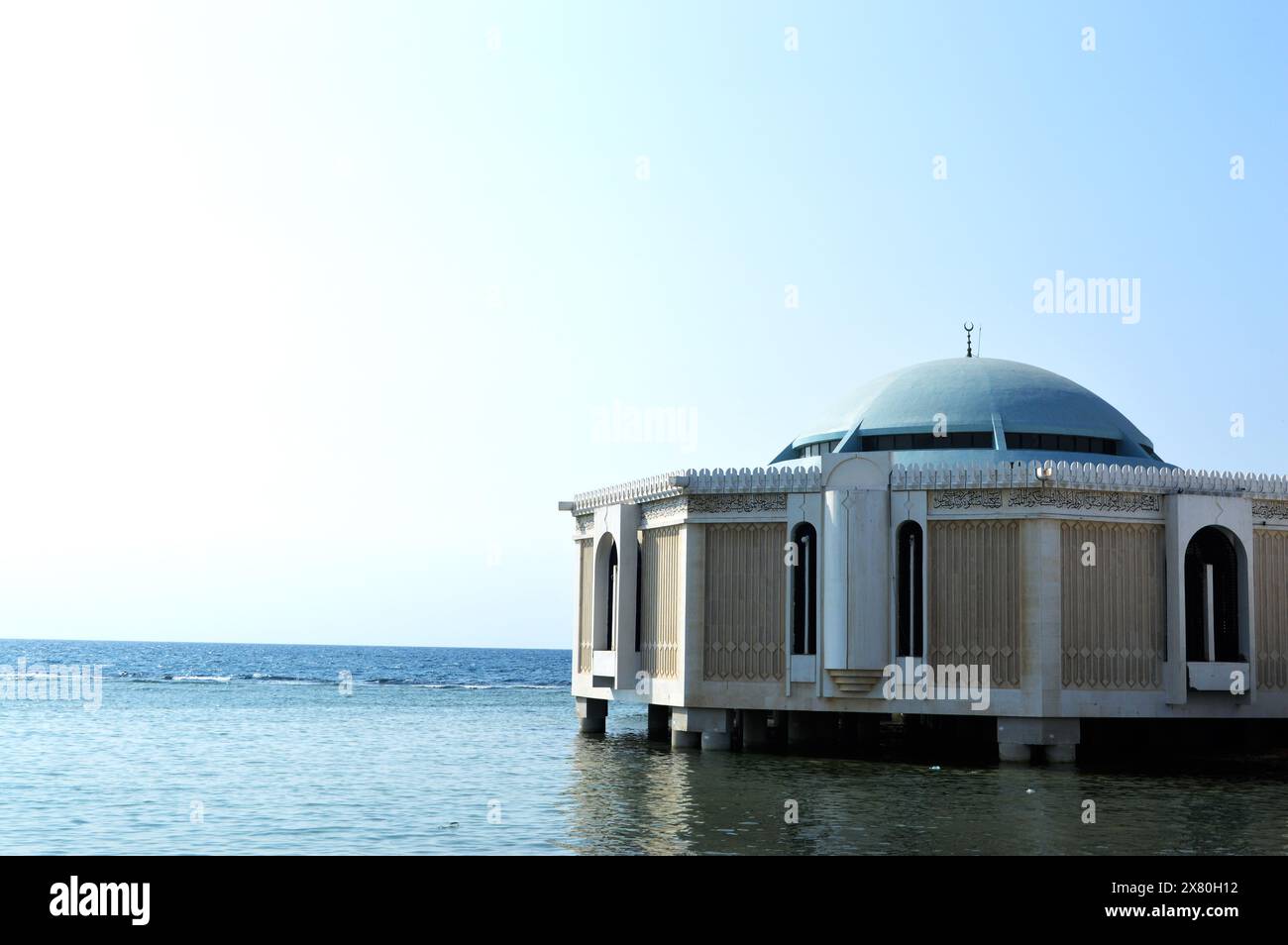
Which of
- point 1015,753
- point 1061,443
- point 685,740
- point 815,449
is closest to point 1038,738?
point 1015,753

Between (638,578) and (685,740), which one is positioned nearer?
(685,740)

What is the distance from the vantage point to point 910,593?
28625mm

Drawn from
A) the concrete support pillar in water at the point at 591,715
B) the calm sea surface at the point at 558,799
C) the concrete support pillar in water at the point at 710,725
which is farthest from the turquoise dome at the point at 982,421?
the concrete support pillar in water at the point at 591,715

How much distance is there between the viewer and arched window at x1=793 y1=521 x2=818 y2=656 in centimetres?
2919

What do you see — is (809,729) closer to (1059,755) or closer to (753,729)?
(753,729)

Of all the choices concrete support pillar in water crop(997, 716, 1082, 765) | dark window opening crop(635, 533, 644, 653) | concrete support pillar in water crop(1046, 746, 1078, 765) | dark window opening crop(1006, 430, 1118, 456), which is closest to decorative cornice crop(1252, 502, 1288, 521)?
dark window opening crop(1006, 430, 1118, 456)

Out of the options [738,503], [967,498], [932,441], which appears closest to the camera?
[967,498]

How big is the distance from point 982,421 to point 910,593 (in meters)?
5.31

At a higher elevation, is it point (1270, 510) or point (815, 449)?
point (815, 449)

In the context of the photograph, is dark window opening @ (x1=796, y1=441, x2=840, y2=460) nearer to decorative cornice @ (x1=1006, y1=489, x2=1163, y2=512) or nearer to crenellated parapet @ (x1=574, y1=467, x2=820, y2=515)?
crenellated parapet @ (x1=574, y1=467, x2=820, y2=515)

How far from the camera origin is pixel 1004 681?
2789 cm

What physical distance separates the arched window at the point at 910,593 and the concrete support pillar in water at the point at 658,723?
8.94 meters

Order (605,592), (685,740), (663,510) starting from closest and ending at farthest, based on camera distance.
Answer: (685,740) < (663,510) < (605,592)
